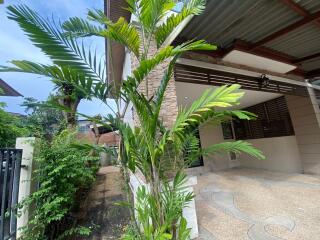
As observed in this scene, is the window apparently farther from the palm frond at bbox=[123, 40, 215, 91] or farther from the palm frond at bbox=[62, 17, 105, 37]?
the palm frond at bbox=[62, 17, 105, 37]

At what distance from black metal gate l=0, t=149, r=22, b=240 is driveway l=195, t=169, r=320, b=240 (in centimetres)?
232

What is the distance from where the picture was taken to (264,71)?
184 inches

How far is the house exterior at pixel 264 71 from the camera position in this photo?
9.02 feet

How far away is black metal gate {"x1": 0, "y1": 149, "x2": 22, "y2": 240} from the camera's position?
174 cm

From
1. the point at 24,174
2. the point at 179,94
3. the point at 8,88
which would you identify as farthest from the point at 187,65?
the point at 8,88

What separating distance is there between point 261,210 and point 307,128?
379 cm

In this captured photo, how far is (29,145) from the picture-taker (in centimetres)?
216

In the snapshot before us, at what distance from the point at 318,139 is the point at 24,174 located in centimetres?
696

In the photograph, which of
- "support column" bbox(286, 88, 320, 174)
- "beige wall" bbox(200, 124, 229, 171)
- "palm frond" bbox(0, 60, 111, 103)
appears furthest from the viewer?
"beige wall" bbox(200, 124, 229, 171)

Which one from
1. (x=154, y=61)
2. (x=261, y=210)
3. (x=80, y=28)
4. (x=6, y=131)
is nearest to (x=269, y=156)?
(x=261, y=210)

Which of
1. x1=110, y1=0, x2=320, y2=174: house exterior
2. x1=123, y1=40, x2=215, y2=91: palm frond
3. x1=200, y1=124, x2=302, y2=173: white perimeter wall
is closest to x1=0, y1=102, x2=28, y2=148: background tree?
x1=110, y1=0, x2=320, y2=174: house exterior

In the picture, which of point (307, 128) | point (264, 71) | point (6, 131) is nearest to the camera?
point (6, 131)

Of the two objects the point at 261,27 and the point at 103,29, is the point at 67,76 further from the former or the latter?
the point at 261,27

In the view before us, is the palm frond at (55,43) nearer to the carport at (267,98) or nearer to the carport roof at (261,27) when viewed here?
the carport at (267,98)
